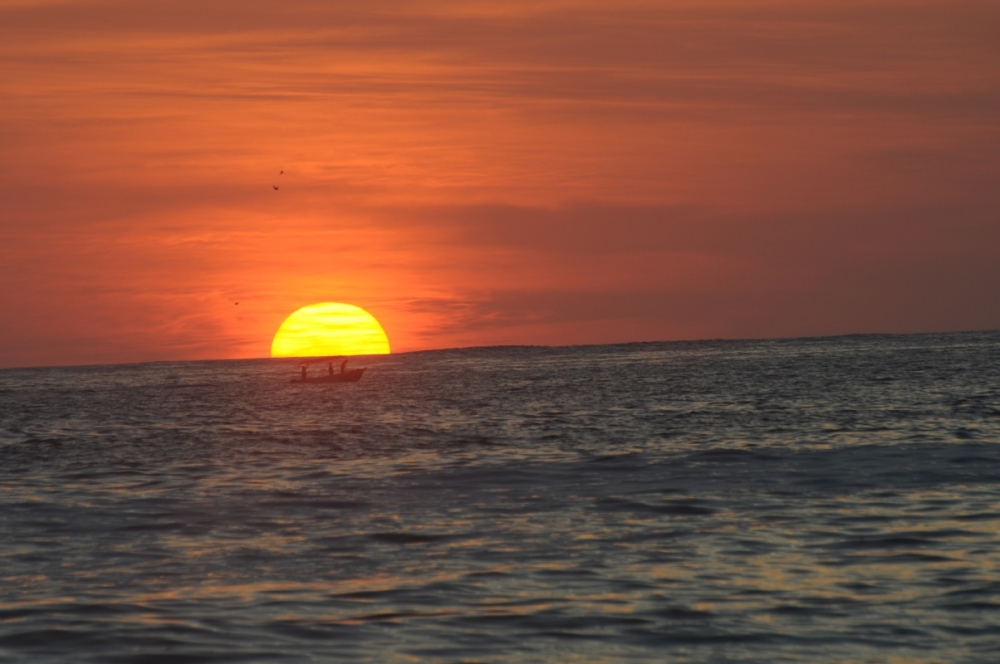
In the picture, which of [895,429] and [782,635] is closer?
[782,635]

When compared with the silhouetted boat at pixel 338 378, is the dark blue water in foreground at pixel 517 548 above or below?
above

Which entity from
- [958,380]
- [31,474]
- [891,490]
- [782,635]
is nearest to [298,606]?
[782,635]

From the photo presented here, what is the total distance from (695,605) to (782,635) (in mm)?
1643

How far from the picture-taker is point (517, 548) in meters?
19.3

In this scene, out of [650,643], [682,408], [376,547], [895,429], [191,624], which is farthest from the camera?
[682,408]

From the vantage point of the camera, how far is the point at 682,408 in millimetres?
58000

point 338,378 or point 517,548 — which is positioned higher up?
point 517,548

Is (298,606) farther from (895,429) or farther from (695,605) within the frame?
(895,429)

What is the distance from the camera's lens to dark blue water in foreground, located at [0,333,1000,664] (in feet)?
44.6

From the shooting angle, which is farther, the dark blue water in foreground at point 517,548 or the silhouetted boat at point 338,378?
the silhouetted boat at point 338,378

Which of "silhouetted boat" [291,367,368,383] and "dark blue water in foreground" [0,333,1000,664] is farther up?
"dark blue water in foreground" [0,333,1000,664]

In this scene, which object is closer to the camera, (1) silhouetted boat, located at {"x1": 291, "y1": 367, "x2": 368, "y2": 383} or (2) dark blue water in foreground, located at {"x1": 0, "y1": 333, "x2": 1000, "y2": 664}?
(2) dark blue water in foreground, located at {"x1": 0, "y1": 333, "x2": 1000, "y2": 664}

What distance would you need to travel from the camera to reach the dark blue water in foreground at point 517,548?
13594 millimetres

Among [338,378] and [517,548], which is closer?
[517,548]
